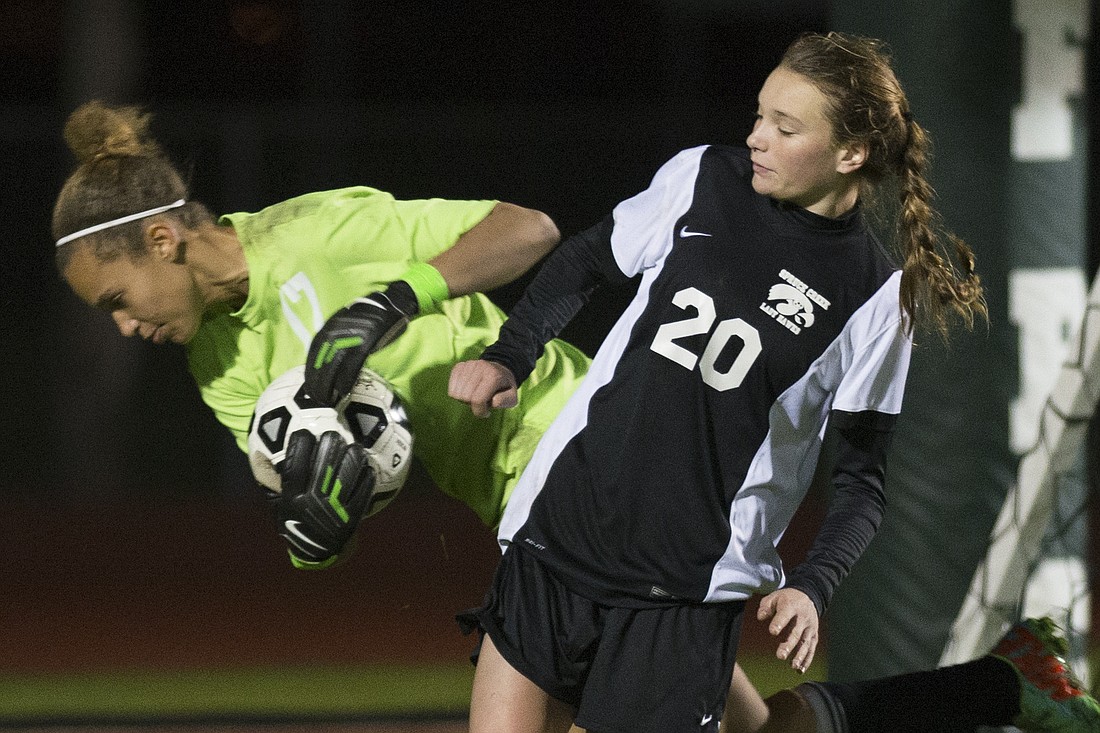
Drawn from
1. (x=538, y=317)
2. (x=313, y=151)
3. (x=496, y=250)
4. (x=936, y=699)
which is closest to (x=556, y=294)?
(x=538, y=317)

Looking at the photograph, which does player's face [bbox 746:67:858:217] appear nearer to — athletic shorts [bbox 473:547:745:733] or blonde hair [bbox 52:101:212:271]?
athletic shorts [bbox 473:547:745:733]

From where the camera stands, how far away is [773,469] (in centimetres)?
236

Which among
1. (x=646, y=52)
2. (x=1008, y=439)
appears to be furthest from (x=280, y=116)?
(x=1008, y=439)

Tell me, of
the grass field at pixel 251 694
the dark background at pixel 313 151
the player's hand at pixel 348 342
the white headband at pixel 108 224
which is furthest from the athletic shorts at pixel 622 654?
the dark background at pixel 313 151

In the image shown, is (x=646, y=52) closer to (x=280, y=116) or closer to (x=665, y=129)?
(x=665, y=129)

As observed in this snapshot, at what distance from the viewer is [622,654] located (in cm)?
239

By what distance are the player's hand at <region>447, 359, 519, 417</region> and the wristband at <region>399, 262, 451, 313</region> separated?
0.16 m

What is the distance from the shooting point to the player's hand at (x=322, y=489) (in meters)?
2.42

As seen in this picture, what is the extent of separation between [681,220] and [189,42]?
11.6m

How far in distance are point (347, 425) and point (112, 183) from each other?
1.96 ft

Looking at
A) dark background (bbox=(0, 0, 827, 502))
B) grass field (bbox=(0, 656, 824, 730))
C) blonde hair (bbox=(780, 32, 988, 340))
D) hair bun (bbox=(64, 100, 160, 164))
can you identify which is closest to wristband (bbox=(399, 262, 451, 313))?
hair bun (bbox=(64, 100, 160, 164))

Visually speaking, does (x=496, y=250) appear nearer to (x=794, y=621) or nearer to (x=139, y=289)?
(x=139, y=289)

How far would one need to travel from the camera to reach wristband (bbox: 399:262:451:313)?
2.47m

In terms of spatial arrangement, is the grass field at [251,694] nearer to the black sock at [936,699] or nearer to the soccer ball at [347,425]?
the black sock at [936,699]
